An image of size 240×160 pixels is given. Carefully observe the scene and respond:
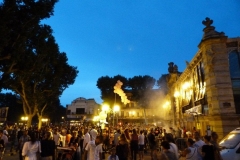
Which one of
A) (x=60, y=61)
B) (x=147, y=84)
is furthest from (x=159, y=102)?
(x=60, y=61)

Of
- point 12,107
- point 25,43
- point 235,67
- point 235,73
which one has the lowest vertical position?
point 235,73

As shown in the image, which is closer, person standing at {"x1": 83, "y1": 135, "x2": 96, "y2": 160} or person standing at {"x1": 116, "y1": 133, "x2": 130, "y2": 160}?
person standing at {"x1": 83, "y1": 135, "x2": 96, "y2": 160}

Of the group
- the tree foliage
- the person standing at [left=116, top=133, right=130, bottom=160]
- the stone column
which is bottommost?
the person standing at [left=116, top=133, right=130, bottom=160]

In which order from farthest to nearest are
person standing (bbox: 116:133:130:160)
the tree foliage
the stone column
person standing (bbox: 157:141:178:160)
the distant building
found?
the distant building → the tree foliage → the stone column → person standing (bbox: 116:133:130:160) → person standing (bbox: 157:141:178:160)

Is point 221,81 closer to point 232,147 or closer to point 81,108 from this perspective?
point 232,147

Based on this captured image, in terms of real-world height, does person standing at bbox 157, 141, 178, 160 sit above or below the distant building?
below

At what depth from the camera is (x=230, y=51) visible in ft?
50.9

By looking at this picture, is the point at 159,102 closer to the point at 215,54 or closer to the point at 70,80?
the point at 70,80

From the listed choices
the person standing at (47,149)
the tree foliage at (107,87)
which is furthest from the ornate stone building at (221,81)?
the tree foliage at (107,87)

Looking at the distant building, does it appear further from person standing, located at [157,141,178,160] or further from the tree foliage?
person standing, located at [157,141,178,160]

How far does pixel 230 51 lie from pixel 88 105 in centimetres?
7064

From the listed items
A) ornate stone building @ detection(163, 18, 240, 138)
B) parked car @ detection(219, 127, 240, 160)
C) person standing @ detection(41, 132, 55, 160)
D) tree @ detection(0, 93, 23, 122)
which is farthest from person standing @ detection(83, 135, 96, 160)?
tree @ detection(0, 93, 23, 122)

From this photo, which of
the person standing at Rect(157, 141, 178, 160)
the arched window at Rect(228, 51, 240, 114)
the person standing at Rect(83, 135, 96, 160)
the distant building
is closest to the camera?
the person standing at Rect(157, 141, 178, 160)

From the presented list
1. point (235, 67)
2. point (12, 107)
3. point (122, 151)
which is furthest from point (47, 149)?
point (12, 107)
